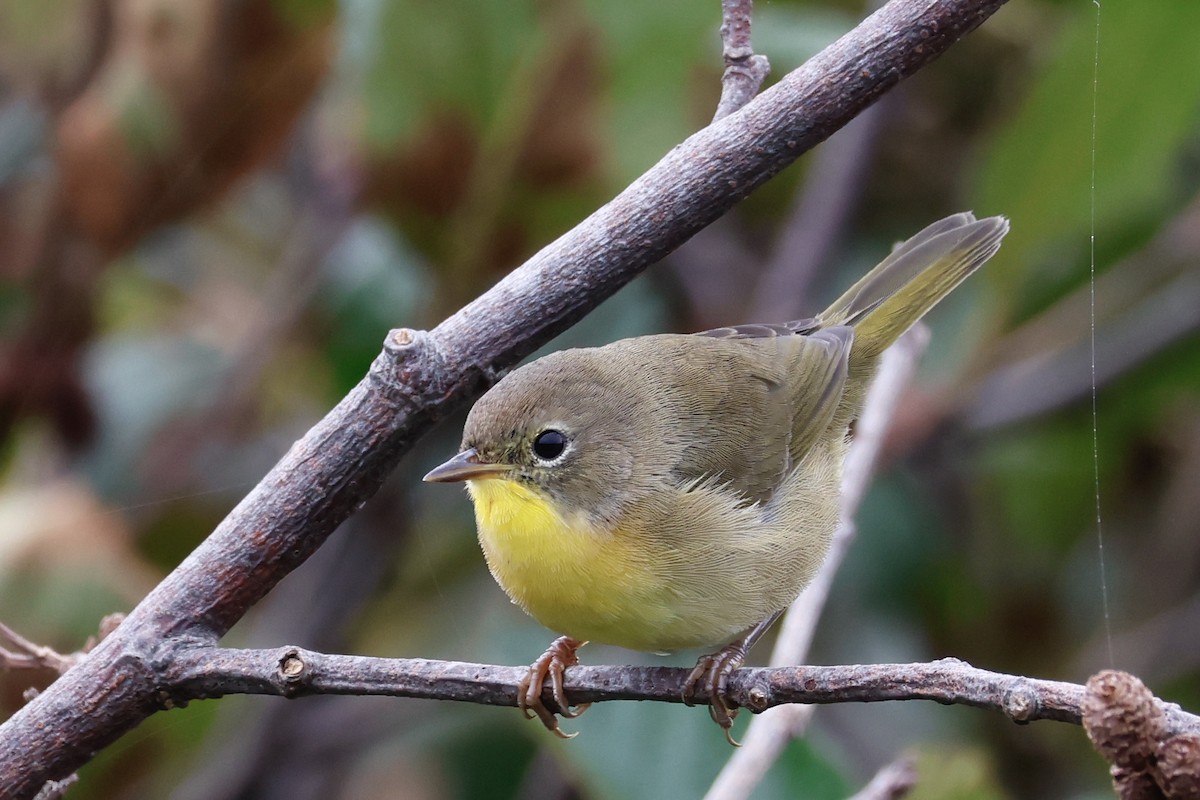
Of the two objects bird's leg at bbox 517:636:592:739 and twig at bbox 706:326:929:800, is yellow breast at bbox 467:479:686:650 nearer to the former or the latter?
bird's leg at bbox 517:636:592:739

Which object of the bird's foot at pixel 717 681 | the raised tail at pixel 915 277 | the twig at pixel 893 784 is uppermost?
the raised tail at pixel 915 277

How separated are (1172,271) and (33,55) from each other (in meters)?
3.34

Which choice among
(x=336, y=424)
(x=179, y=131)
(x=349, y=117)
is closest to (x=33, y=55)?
(x=179, y=131)

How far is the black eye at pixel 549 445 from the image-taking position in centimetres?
236

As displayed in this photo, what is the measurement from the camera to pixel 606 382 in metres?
2.50

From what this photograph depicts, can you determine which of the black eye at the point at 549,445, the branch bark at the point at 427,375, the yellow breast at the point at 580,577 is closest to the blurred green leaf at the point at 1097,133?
the black eye at the point at 549,445

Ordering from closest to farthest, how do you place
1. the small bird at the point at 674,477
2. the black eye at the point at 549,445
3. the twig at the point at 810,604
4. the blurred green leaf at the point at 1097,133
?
the twig at the point at 810,604, the small bird at the point at 674,477, the black eye at the point at 549,445, the blurred green leaf at the point at 1097,133

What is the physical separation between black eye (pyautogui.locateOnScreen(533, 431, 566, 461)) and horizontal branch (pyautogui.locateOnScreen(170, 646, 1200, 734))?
688 mm

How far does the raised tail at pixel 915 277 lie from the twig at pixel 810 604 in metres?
0.06

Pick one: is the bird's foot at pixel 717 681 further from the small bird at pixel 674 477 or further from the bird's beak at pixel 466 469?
the bird's beak at pixel 466 469

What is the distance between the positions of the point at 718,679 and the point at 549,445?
0.63 m

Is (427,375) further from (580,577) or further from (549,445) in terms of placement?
(549,445)

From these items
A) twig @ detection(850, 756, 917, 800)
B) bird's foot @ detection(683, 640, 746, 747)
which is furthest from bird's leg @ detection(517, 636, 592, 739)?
twig @ detection(850, 756, 917, 800)

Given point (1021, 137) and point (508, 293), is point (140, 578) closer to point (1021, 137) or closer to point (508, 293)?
point (508, 293)
